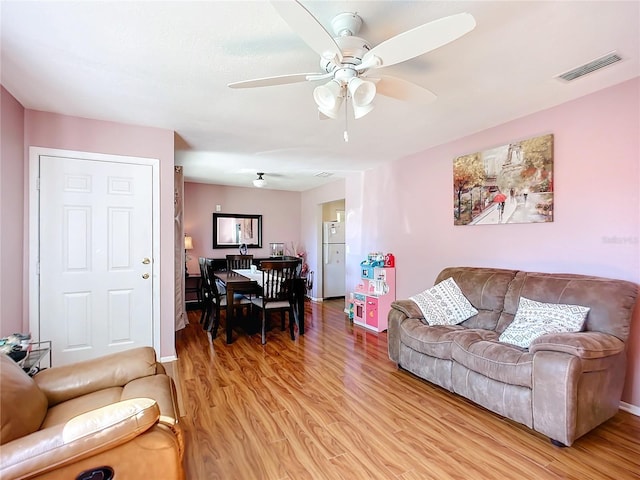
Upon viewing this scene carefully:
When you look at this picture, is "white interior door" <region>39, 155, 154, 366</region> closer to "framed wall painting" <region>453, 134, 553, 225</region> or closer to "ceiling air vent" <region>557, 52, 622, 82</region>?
"framed wall painting" <region>453, 134, 553, 225</region>

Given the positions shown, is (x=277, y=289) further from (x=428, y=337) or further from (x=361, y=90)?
(x=361, y=90)

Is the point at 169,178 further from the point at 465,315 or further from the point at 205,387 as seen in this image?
the point at 465,315

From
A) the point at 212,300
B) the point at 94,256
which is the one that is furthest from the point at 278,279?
the point at 94,256

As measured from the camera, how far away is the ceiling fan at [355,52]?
1.23m

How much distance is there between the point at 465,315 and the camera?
291 centimetres

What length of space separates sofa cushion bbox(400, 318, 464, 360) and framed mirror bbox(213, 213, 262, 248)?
177 inches

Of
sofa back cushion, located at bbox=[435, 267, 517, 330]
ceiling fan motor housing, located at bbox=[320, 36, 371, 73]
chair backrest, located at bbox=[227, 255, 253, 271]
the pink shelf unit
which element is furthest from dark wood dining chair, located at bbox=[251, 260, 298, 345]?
ceiling fan motor housing, located at bbox=[320, 36, 371, 73]

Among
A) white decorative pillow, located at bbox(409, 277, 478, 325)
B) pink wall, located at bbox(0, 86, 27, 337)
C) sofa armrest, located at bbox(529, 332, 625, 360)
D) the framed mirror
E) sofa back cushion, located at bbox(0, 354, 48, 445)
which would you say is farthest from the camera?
the framed mirror

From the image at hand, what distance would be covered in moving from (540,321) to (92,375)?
2949 millimetres

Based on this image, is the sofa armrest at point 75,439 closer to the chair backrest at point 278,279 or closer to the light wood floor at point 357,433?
the light wood floor at point 357,433

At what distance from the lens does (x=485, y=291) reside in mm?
2889

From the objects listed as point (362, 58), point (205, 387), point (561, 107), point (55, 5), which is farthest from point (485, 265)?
point (55, 5)

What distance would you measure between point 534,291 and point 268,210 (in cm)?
538

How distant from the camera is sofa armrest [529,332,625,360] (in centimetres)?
183
